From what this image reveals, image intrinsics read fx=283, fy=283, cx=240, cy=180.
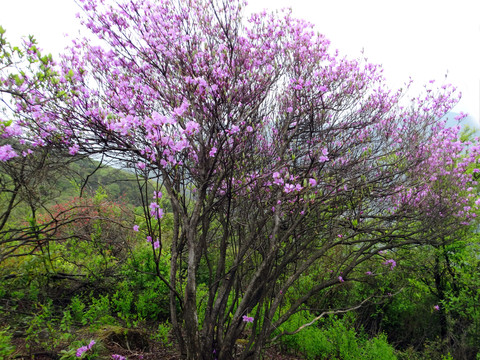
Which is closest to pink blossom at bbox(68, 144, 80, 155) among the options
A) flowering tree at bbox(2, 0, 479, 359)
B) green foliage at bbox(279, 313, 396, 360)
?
flowering tree at bbox(2, 0, 479, 359)

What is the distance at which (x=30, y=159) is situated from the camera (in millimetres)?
3598

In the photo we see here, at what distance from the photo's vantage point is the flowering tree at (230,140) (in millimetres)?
3064

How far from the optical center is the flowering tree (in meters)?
3.06

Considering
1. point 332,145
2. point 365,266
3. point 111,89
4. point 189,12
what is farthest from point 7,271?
point 365,266

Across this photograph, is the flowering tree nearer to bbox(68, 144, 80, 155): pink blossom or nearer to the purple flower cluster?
bbox(68, 144, 80, 155): pink blossom

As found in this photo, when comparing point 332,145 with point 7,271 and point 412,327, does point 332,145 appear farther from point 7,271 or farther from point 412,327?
point 412,327

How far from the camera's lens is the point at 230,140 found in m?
3.54

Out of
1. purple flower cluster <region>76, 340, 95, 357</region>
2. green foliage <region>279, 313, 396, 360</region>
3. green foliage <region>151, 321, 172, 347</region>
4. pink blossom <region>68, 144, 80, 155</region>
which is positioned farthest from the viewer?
green foliage <region>279, 313, 396, 360</region>

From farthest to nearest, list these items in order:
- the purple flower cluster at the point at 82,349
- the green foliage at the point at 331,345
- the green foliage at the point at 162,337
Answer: the green foliage at the point at 331,345, the green foliage at the point at 162,337, the purple flower cluster at the point at 82,349

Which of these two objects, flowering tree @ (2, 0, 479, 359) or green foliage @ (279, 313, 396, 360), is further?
green foliage @ (279, 313, 396, 360)

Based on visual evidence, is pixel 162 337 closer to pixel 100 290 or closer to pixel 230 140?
pixel 100 290

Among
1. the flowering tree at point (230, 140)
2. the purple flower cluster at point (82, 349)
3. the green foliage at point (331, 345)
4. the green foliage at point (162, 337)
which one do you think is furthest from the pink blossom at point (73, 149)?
the green foliage at point (331, 345)

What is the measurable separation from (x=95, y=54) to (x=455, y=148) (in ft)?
28.4

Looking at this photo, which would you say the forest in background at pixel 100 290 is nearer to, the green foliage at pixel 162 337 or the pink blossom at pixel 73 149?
the green foliage at pixel 162 337
